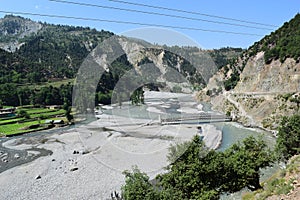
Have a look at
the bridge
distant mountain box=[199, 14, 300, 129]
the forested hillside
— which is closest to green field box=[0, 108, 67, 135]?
the forested hillside

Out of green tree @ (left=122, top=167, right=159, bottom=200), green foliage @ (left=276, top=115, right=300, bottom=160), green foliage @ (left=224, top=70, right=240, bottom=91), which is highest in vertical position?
green foliage @ (left=224, top=70, right=240, bottom=91)

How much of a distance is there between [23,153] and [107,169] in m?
13.5

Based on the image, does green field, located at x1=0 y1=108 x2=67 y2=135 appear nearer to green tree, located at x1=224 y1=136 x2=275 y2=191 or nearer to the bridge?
the bridge

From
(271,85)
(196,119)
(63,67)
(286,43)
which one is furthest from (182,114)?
(63,67)

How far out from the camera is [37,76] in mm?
98188

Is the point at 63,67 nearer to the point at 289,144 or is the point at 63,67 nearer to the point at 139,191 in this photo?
the point at 289,144

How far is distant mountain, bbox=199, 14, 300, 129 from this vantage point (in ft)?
132

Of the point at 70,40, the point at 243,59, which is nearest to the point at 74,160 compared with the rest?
the point at 243,59

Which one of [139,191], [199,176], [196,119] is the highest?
[199,176]

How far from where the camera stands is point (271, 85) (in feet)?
160

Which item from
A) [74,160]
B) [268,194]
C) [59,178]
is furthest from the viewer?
[74,160]

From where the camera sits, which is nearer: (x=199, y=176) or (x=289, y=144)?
(x=199, y=176)

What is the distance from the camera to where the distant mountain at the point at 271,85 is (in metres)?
40.1

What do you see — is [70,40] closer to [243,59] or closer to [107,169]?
[243,59]
